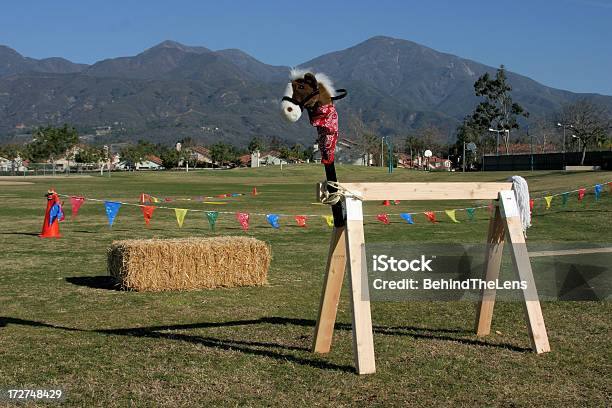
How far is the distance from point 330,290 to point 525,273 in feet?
7.02

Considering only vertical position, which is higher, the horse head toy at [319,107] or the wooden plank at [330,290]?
the horse head toy at [319,107]

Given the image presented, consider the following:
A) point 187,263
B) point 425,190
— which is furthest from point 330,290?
point 187,263

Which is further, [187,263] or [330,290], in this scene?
[187,263]

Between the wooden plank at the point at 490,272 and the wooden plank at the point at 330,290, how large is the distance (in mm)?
1965

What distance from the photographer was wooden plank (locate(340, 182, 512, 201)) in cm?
766

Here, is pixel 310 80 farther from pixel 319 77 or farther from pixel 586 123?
pixel 586 123

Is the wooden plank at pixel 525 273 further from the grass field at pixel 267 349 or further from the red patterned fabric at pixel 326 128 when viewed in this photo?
the red patterned fabric at pixel 326 128

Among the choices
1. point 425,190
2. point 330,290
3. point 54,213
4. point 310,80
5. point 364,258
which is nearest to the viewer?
point 364,258

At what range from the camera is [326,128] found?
25.5 ft

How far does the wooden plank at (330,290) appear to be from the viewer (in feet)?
25.6
